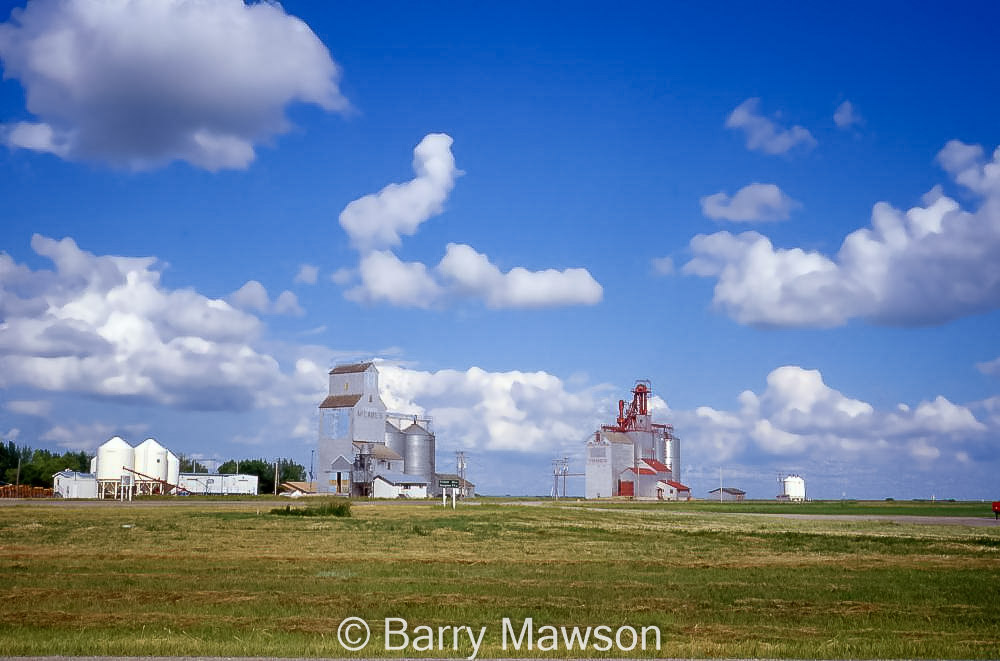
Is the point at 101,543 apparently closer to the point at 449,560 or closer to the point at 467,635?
the point at 449,560

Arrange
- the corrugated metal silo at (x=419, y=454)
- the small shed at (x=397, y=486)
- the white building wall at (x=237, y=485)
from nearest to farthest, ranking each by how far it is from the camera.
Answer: the small shed at (x=397, y=486), the corrugated metal silo at (x=419, y=454), the white building wall at (x=237, y=485)

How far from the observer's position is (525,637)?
15.6m

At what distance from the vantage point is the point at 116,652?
533 inches

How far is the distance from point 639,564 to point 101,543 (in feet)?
69.4

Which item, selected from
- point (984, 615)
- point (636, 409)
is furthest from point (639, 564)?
point (636, 409)

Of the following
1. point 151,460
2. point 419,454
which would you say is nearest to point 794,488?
point 419,454

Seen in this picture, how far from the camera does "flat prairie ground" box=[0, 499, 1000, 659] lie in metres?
14.7

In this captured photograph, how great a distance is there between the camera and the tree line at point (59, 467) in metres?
156

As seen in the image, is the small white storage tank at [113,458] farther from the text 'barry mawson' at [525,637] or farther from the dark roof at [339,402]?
the text 'barry mawson' at [525,637]

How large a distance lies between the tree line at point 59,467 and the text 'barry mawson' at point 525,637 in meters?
152

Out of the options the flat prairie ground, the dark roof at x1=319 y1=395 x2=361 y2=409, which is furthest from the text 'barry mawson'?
the dark roof at x1=319 y1=395 x2=361 y2=409

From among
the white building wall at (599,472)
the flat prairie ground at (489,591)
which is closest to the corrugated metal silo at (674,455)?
the white building wall at (599,472)

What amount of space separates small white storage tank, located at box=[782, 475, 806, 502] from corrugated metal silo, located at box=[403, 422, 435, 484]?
248ft

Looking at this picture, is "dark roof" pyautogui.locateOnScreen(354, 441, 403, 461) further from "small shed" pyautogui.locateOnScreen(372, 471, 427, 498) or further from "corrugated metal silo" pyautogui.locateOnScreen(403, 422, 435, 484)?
"corrugated metal silo" pyautogui.locateOnScreen(403, 422, 435, 484)
